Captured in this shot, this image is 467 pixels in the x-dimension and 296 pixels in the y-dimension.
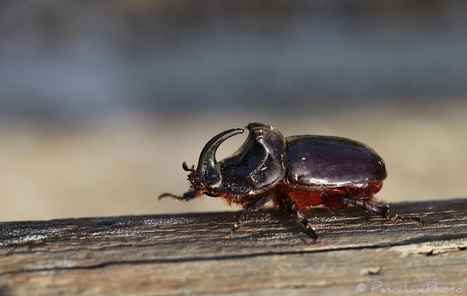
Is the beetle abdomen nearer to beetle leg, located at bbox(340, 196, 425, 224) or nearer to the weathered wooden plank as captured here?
beetle leg, located at bbox(340, 196, 425, 224)

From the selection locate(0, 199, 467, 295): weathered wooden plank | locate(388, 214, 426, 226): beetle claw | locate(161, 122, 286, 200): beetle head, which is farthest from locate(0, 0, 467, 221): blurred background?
locate(0, 199, 467, 295): weathered wooden plank

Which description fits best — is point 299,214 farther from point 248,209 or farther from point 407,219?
point 407,219

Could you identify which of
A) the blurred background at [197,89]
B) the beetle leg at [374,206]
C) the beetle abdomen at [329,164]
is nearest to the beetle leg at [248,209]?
the beetle abdomen at [329,164]

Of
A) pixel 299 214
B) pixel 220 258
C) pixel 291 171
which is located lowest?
pixel 220 258

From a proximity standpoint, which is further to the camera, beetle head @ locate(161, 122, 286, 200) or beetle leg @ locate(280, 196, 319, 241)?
beetle head @ locate(161, 122, 286, 200)

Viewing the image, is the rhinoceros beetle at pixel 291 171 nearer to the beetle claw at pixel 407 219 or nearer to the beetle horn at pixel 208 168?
the beetle horn at pixel 208 168

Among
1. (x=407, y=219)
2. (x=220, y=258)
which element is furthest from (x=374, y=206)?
(x=220, y=258)
